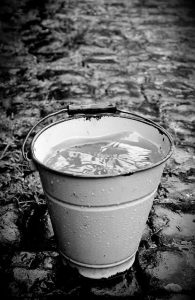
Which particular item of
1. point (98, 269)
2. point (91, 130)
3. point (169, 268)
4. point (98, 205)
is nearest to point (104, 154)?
point (91, 130)

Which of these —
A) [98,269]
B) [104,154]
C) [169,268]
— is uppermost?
[104,154]

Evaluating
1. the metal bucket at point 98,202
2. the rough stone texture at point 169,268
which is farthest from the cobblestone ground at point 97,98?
the metal bucket at point 98,202

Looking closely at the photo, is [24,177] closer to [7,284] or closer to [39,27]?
[7,284]

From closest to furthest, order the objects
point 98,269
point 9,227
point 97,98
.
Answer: point 98,269 < point 9,227 < point 97,98

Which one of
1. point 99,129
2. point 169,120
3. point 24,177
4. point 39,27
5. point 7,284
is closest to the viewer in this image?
point 7,284

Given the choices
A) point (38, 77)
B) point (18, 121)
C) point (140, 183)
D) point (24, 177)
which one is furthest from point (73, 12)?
point (140, 183)

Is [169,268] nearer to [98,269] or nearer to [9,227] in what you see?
[98,269]

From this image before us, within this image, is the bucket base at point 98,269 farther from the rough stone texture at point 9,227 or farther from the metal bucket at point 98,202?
the rough stone texture at point 9,227
